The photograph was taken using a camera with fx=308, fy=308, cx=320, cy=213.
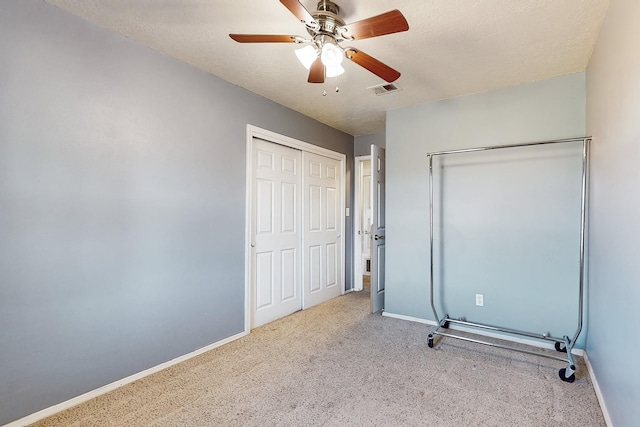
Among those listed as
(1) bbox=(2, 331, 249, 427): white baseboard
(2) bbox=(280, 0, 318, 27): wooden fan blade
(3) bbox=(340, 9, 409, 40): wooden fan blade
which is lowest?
(1) bbox=(2, 331, 249, 427): white baseboard

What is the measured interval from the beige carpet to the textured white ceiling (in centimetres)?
236

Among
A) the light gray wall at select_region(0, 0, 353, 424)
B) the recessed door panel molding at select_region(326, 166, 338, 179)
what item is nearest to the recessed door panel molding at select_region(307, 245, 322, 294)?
the recessed door panel molding at select_region(326, 166, 338, 179)

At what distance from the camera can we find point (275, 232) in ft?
11.3

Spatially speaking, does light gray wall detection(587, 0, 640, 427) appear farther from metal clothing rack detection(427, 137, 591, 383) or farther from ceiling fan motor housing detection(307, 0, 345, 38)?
ceiling fan motor housing detection(307, 0, 345, 38)

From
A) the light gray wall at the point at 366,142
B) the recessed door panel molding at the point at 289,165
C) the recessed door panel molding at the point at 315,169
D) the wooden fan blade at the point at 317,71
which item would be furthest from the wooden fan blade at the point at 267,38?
the light gray wall at the point at 366,142

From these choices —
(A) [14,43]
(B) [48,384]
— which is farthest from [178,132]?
(B) [48,384]

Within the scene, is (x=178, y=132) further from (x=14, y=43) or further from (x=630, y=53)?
(x=630, y=53)

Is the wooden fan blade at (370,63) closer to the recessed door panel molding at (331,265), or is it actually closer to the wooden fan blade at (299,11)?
the wooden fan blade at (299,11)

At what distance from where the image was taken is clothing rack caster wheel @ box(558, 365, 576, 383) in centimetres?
212

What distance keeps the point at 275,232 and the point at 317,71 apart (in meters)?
1.96

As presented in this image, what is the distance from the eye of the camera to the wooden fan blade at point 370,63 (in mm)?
1691

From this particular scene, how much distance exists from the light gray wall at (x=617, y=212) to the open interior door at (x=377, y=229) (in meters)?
1.93

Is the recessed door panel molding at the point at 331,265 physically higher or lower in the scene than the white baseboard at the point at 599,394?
higher

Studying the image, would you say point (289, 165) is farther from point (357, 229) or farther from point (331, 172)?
point (357, 229)
